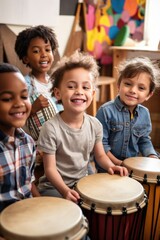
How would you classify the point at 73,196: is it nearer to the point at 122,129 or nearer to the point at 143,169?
the point at 143,169

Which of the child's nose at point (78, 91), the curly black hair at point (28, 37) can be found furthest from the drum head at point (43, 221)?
the curly black hair at point (28, 37)

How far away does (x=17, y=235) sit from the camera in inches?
39.4

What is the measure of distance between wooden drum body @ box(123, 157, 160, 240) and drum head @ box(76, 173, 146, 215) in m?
0.11

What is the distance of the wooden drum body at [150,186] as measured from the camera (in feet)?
4.97

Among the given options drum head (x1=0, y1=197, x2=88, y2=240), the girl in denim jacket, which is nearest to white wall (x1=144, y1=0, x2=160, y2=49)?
the girl in denim jacket

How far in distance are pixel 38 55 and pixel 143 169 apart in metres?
1.05

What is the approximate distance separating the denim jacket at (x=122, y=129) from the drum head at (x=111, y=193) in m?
0.53

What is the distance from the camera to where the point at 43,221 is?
3.49ft

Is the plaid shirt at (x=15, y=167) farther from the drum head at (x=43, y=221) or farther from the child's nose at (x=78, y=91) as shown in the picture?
the child's nose at (x=78, y=91)

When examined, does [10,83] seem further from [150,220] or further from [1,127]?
[150,220]

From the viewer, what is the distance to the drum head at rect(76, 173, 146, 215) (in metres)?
1.25

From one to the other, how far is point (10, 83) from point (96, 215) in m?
0.62

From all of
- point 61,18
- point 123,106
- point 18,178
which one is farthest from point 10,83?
point 61,18

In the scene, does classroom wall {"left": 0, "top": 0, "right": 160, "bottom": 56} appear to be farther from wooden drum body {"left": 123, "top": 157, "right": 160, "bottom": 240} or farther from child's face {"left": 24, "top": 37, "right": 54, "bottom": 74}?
wooden drum body {"left": 123, "top": 157, "right": 160, "bottom": 240}
